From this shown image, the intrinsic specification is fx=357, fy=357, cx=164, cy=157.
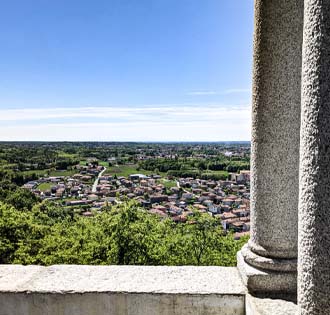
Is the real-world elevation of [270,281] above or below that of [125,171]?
above

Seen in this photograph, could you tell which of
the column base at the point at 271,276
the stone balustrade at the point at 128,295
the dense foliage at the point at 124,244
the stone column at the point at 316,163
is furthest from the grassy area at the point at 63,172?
the stone column at the point at 316,163

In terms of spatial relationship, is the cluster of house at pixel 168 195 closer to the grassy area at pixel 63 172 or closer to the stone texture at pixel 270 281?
the grassy area at pixel 63 172

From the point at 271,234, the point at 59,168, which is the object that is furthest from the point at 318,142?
the point at 59,168

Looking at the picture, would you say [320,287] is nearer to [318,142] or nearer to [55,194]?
[318,142]

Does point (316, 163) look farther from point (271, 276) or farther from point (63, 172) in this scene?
point (63, 172)

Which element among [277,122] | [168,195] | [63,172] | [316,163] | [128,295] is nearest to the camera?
[316,163]

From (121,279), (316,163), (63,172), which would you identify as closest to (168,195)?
(63,172)
